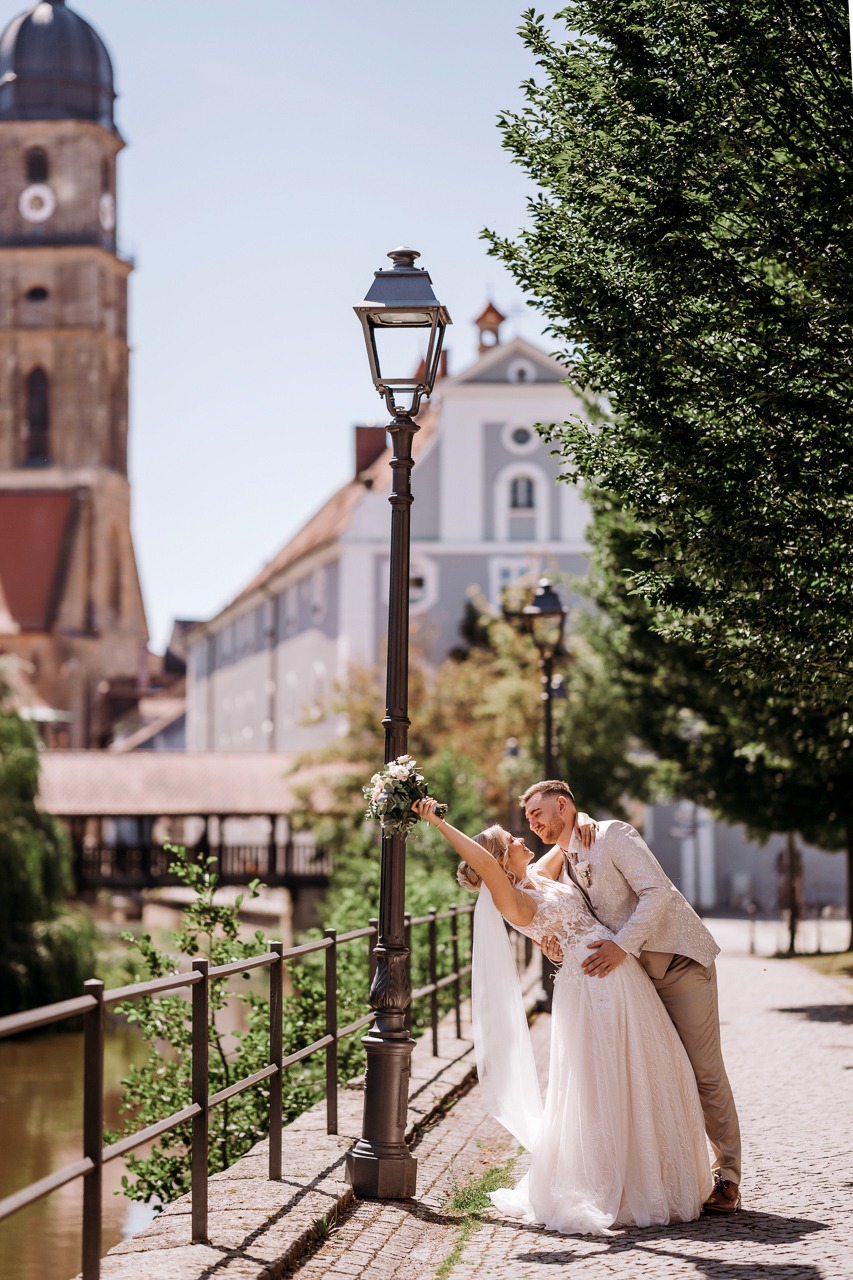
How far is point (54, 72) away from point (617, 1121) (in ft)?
306

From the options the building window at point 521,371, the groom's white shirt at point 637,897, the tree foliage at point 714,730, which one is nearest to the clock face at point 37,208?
the building window at point 521,371

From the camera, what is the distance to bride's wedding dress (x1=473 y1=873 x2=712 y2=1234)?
6.59 metres

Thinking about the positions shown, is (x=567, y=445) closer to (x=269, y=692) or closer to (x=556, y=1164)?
(x=556, y=1164)

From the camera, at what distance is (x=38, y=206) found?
92.9 meters

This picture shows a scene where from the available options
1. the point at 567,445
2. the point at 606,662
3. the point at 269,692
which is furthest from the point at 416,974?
the point at 269,692

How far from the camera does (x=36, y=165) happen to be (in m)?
93.2

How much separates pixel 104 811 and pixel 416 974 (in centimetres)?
3271

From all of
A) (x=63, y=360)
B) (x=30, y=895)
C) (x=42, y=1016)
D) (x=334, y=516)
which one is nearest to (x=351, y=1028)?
(x=42, y=1016)

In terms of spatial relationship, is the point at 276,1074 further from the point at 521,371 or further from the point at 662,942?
the point at 521,371

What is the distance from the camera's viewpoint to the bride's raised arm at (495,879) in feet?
22.2

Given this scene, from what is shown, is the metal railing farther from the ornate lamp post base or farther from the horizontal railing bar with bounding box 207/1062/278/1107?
the ornate lamp post base

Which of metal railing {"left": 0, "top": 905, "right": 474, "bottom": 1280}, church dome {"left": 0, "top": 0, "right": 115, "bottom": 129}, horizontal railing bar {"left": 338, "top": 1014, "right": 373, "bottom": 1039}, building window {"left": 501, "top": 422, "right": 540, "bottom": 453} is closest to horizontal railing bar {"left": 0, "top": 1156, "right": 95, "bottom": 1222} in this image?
metal railing {"left": 0, "top": 905, "right": 474, "bottom": 1280}

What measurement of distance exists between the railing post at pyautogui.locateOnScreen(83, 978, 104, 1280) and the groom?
2.43 m

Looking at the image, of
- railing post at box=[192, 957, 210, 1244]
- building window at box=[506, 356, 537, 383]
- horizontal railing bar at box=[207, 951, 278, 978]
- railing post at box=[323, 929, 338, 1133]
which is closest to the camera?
railing post at box=[192, 957, 210, 1244]
